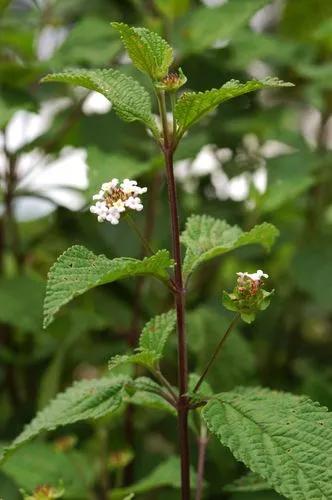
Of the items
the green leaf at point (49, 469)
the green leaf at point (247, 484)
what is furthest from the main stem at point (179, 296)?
the green leaf at point (49, 469)

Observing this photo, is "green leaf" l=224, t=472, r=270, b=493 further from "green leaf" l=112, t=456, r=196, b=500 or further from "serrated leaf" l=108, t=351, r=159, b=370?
"serrated leaf" l=108, t=351, r=159, b=370

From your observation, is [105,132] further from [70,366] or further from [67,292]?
[67,292]

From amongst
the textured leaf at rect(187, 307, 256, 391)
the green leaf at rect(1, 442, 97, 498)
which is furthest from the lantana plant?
the textured leaf at rect(187, 307, 256, 391)

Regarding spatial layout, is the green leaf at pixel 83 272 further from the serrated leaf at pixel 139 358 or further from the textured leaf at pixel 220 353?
the textured leaf at pixel 220 353

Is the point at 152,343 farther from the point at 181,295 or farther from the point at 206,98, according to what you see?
the point at 206,98

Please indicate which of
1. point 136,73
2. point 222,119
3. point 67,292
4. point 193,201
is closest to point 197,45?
point 136,73

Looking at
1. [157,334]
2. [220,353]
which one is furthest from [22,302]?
[157,334]
